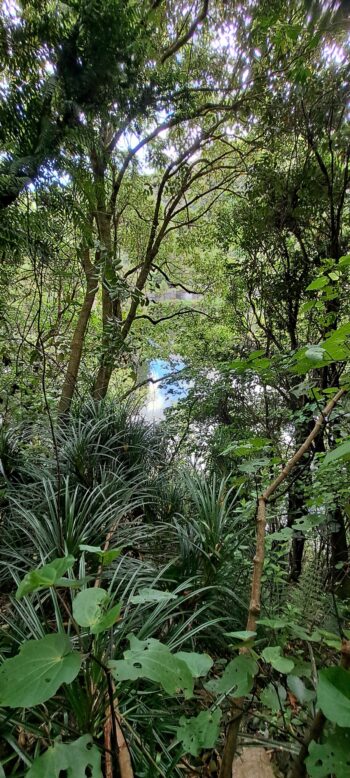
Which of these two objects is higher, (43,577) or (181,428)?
(181,428)

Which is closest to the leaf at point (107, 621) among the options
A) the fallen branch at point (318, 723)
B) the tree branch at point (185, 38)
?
the fallen branch at point (318, 723)

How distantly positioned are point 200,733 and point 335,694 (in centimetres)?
28

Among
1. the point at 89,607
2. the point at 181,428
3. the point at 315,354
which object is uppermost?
the point at 181,428

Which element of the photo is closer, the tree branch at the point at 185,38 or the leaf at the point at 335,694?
the leaf at the point at 335,694

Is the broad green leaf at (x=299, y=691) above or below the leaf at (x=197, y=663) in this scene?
below

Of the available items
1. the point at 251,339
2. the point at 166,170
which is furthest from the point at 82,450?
the point at 166,170

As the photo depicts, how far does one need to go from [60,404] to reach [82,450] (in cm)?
113

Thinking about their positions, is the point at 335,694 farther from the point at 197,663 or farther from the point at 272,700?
the point at 272,700

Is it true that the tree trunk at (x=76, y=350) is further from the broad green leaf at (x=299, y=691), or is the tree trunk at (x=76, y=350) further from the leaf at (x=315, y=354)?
the broad green leaf at (x=299, y=691)

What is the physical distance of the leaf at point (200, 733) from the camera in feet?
1.91

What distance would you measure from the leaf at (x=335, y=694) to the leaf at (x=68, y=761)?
14.2 inches

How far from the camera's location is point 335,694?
45 centimetres

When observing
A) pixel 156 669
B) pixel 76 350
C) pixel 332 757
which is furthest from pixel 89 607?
pixel 76 350

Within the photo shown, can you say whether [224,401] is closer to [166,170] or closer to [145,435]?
[145,435]
